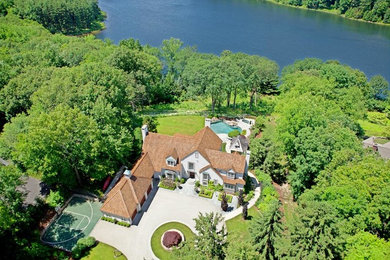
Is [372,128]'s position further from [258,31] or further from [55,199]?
[258,31]

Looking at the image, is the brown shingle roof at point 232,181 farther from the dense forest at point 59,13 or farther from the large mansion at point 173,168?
the dense forest at point 59,13

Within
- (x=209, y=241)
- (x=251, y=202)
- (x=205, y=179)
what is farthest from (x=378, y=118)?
(x=209, y=241)

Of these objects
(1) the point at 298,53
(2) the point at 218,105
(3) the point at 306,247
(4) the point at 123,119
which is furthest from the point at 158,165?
(1) the point at 298,53

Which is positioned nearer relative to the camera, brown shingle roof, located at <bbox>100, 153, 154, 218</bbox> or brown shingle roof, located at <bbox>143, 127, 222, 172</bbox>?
brown shingle roof, located at <bbox>100, 153, 154, 218</bbox>

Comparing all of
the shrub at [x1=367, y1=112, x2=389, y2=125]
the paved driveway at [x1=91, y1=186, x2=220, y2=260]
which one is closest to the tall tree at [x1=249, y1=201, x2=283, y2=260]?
the paved driveway at [x1=91, y1=186, x2=220, y2=260]

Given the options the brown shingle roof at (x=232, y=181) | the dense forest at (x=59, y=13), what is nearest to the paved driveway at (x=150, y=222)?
the brown shingle roof at (x=232, y=181)

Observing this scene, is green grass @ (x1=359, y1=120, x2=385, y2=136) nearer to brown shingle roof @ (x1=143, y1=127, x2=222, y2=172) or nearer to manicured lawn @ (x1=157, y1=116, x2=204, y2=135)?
manicured lawn @ (x1=157, y1=116, x2=204, y2=135)

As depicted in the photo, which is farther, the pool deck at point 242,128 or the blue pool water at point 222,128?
the blue pool water at point 222,128
